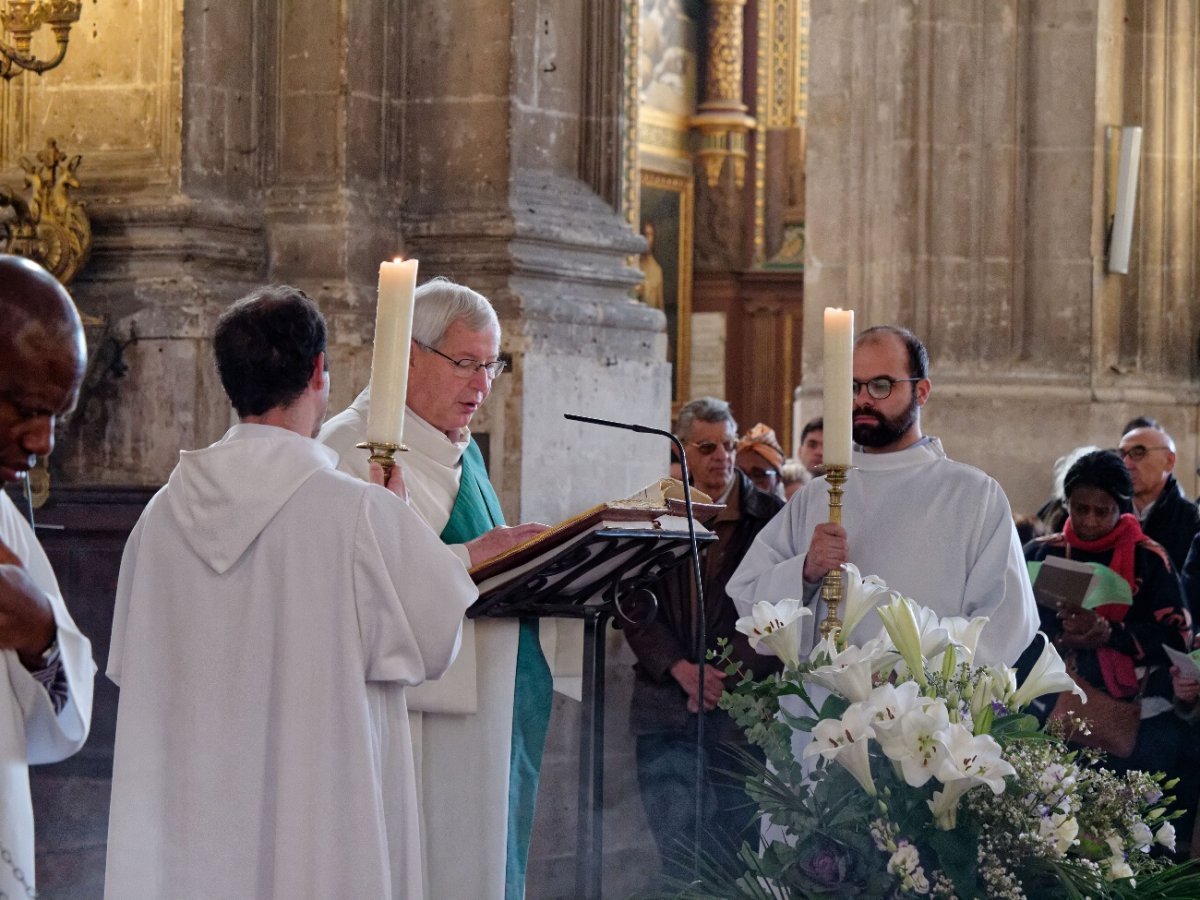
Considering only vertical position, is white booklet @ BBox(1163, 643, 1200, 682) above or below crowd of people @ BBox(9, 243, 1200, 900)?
below

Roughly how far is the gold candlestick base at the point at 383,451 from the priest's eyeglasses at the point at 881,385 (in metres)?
1.63

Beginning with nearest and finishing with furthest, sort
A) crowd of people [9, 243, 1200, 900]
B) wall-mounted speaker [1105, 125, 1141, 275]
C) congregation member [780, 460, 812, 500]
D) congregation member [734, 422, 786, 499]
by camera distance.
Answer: crowd of people [9, 243, 1200, 900] < congregation member [734, 422, 786, 499] < congregation member [780, 460, 812, 500] < wall-mounted speaker [1105, 125, 1141, 275]

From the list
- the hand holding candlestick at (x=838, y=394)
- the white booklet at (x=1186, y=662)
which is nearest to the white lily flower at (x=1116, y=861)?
the hand holding candlestick at (x=838, y=394)

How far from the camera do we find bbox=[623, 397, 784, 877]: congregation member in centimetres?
580

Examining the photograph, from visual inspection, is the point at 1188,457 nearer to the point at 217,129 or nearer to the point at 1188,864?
the point at 217,129

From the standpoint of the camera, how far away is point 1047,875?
134 inches

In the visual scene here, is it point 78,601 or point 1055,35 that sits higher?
point 1055,35

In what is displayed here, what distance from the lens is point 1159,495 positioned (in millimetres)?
7371

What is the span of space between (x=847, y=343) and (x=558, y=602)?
0.81 metres

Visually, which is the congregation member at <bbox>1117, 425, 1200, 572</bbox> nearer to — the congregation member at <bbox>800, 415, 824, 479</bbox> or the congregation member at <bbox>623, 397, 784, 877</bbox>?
the congregation member at <bbox>800, 415, 824, 479</bbox>

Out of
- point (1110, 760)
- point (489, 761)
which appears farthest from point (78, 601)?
point (1110, 760)

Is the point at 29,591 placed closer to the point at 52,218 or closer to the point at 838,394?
the point at 838,394

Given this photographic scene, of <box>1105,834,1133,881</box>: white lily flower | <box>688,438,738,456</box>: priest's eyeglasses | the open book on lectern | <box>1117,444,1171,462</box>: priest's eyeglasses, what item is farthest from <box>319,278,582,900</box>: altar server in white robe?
<box>1117,444,1171,462</box>: priest's eyeglasses

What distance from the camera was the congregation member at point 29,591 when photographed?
2432mm
